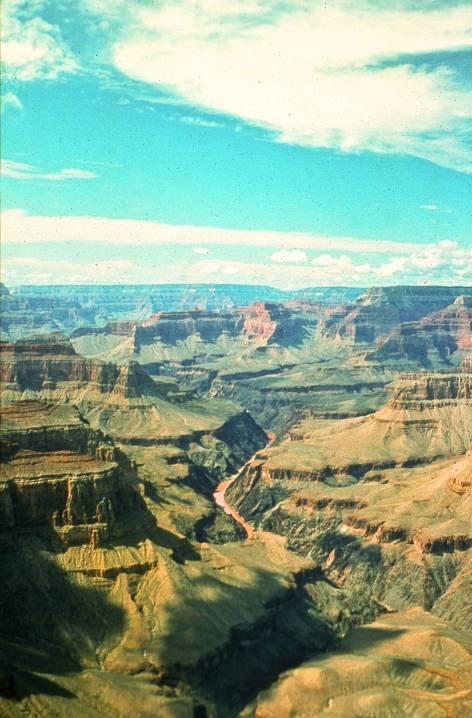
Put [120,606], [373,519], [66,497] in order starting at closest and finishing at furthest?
[120,606], [66,497], [373,519]

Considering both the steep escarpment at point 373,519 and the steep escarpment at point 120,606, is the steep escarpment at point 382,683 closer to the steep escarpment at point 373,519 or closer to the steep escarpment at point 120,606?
the steep escarpment at point 120,606

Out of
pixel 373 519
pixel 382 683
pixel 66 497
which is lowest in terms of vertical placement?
pixel 382 683

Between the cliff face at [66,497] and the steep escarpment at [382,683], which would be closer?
the steep escarpment at [382,683]

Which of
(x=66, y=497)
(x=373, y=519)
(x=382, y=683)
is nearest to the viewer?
(x=382, y=683)

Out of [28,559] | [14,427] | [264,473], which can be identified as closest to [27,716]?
[28,559]

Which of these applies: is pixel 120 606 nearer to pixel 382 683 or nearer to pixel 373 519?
pixel 382 683

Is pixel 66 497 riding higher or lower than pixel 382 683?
higher

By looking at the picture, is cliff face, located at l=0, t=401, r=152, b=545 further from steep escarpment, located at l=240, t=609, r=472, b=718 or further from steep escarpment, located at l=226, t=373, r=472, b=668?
steep escarpment, located at l=226, t=373, r=472, b=668

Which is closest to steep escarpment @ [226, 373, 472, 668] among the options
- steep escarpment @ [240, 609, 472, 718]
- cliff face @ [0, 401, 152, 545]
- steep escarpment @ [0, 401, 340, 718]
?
steep escarpment @ [0, 401, 340, 718]

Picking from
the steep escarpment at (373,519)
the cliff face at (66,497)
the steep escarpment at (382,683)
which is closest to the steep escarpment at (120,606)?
the cliff face at (66,497)

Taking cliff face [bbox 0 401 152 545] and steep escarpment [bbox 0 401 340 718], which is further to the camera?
cliff face [bbox 0 401 152 545]

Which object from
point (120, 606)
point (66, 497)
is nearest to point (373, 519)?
point (120, 606)
